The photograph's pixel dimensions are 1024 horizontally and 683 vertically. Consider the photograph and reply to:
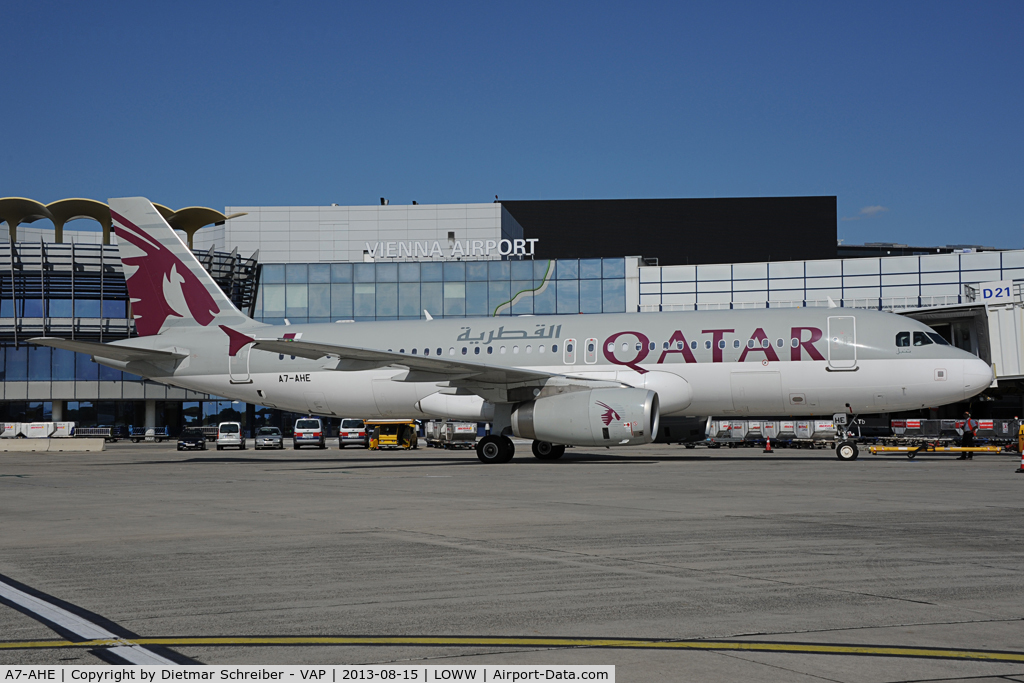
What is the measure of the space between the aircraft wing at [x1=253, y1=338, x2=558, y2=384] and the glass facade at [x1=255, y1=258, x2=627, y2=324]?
1836 inches

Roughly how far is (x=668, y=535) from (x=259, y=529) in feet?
15.8

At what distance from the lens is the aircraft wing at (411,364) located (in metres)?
24.9

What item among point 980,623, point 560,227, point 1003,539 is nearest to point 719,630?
point 980,623

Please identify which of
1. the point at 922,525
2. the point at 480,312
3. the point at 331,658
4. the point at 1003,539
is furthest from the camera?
the point at 480,312

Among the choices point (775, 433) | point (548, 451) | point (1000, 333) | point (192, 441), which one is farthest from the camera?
point (192, 441)

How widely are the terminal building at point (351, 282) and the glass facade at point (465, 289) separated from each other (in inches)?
4.1

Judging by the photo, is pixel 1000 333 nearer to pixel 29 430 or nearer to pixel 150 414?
pixel 29 430

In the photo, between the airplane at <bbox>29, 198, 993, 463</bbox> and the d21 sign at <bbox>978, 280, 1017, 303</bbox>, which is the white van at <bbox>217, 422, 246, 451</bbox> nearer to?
the airplane at <bbox>29, 198, 993, 463</bbox>

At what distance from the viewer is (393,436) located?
5244cm

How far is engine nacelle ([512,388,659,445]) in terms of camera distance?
24.6 m

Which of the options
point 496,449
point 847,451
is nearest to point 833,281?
point 847,451

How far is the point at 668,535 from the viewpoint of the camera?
10508 millimetres

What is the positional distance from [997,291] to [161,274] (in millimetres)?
58172

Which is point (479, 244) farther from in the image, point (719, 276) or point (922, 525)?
point (922, 525)
